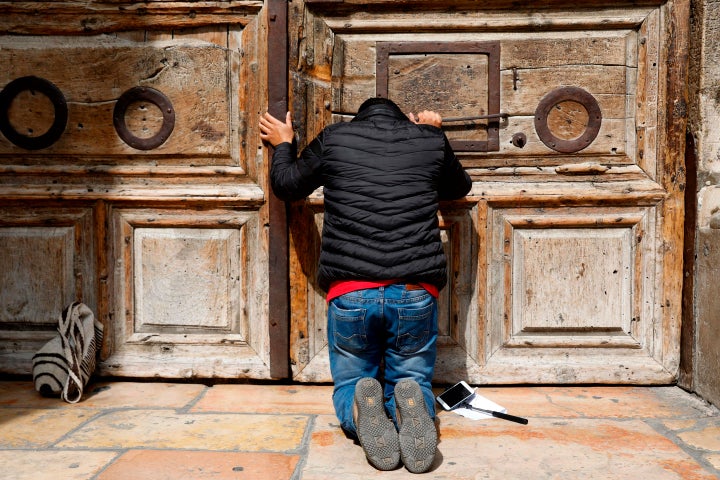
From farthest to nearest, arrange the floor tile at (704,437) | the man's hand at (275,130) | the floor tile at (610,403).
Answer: the man's hand at (275,130)
the floor tile at (610,403)
the floor tile at (704,437)

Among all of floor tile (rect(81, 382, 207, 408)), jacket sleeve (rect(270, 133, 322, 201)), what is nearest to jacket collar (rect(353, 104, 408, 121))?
jacket sleeve (rect(270, 133, 322, 201))

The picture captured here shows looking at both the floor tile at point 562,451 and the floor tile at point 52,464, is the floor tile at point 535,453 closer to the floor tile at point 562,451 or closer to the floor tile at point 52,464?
the floor tile at point 562,451

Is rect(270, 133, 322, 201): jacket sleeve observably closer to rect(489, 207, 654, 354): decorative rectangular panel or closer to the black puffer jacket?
the black puffer jacket

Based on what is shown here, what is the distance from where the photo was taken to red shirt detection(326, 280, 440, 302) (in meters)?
2.95

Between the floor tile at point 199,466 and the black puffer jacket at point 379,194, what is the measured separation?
0.85 metres

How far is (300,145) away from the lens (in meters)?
3.66

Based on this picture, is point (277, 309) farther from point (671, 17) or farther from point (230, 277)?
point (671, 17)

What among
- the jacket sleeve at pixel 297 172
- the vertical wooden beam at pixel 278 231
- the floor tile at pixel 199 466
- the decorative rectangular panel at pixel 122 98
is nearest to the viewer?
the floor tile at pixel 199 466

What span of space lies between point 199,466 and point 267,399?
920 mm

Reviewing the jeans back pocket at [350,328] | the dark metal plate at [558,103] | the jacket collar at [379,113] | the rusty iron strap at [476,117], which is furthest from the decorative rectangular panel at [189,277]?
the dark metal plate at [558,103]

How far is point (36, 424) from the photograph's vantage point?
309 cm

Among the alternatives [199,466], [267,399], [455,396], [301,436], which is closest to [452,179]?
[455,396]

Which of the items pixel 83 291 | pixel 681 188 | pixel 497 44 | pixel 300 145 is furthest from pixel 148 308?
pixel 681 188

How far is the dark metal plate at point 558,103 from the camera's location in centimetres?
367
